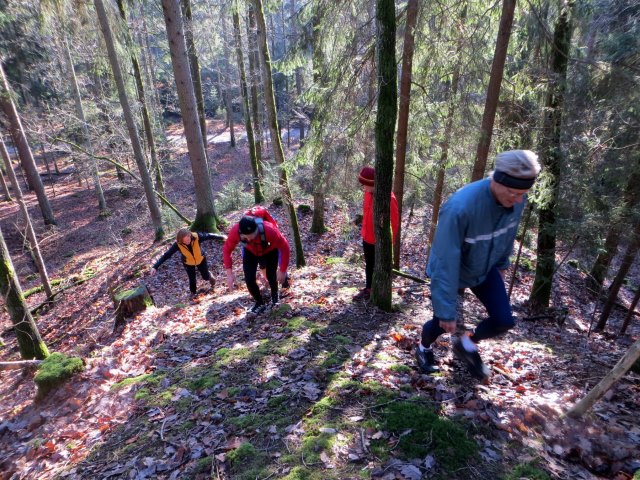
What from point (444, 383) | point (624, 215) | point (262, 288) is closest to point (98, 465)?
point (444, 383)

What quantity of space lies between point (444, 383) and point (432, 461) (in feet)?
3.63

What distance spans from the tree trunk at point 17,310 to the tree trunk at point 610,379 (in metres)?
8.13

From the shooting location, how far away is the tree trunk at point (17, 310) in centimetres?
629

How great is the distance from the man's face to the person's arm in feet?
1.06

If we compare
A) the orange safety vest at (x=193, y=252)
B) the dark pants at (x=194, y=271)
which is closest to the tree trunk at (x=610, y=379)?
the orange safety vest at (x=193, y=252)

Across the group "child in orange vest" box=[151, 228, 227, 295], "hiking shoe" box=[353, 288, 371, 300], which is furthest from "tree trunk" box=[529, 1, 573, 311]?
"child in orange vest" box=[151, 228, 227, 295]

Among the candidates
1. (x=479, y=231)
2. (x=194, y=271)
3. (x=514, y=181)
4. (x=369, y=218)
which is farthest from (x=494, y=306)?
(x=194, y=271)

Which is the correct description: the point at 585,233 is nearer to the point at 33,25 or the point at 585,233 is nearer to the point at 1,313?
the point at 1,313

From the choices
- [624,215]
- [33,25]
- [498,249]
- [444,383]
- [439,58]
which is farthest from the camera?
[33,25]

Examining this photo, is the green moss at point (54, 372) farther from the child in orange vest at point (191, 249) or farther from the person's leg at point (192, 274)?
the person's leg at point (192, 274)

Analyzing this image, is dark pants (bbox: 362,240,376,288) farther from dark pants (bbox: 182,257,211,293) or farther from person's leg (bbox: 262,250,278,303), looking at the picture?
dark pants (bbox: 182,257,211,293)

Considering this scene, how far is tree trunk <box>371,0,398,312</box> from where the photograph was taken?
175 inches

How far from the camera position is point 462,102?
8.00m

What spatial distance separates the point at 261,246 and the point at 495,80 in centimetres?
530
